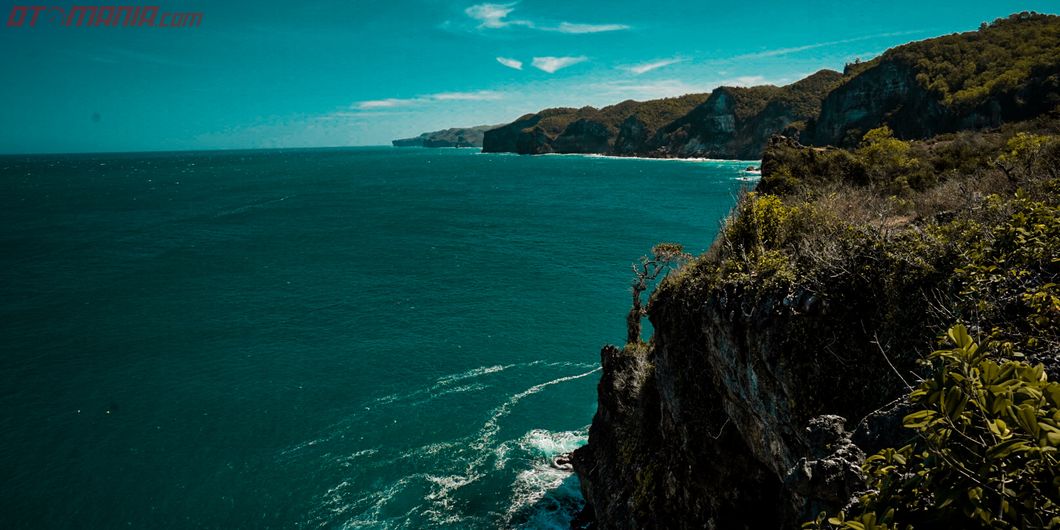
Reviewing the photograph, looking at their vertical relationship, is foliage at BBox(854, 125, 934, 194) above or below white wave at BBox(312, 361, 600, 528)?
above

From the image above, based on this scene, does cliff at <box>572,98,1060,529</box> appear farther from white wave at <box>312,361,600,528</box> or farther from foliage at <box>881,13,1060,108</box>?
foliage at <box>881,13,1060,108</box>

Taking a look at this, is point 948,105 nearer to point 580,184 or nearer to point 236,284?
point 580,184

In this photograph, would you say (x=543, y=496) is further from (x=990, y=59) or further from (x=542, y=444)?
(x=990, y=59)

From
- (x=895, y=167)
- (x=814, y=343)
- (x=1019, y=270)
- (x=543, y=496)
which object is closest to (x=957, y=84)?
(x=895, y=167)

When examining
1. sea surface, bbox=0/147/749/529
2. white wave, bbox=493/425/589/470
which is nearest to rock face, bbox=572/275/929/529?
white wave, bbox=493/425/589/470

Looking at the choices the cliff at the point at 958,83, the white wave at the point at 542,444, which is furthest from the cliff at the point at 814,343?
the cliff at the point at 958,83
